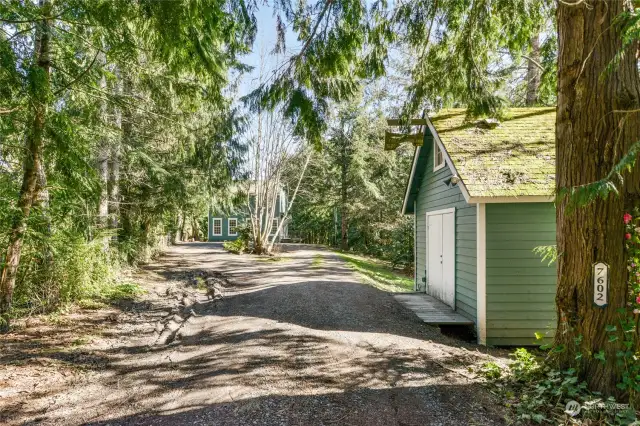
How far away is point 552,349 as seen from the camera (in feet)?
12.4

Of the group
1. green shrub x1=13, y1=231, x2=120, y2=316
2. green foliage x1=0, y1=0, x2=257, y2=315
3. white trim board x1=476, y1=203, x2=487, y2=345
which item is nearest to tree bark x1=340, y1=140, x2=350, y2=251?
green foliage x1=0, y1=0, x2=257, y2=315

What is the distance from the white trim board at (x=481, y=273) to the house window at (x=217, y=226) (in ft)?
106

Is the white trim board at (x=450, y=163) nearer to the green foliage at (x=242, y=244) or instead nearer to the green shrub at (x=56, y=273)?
the green shrub at (x=56, y=273)

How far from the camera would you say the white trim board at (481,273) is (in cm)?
664

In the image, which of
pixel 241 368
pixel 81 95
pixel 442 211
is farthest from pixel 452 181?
pixel 81 95

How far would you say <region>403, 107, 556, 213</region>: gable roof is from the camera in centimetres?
645

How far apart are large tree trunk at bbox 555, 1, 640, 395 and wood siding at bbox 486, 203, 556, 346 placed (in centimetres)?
314

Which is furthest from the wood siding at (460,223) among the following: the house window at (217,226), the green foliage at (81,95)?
the house window at (217,226)

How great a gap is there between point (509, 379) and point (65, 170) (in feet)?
20.7

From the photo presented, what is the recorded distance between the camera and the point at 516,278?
667 cm

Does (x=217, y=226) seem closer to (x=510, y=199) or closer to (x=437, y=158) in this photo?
(x=437, y=158)

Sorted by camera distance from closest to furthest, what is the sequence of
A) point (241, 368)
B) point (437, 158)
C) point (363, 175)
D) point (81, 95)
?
point (241, 368)
point (81, 95)
point (437, 158)
point (363, 175)

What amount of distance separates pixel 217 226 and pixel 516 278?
32716mm

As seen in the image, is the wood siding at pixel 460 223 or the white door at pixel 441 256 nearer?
the wood siding at pixel 460 223
